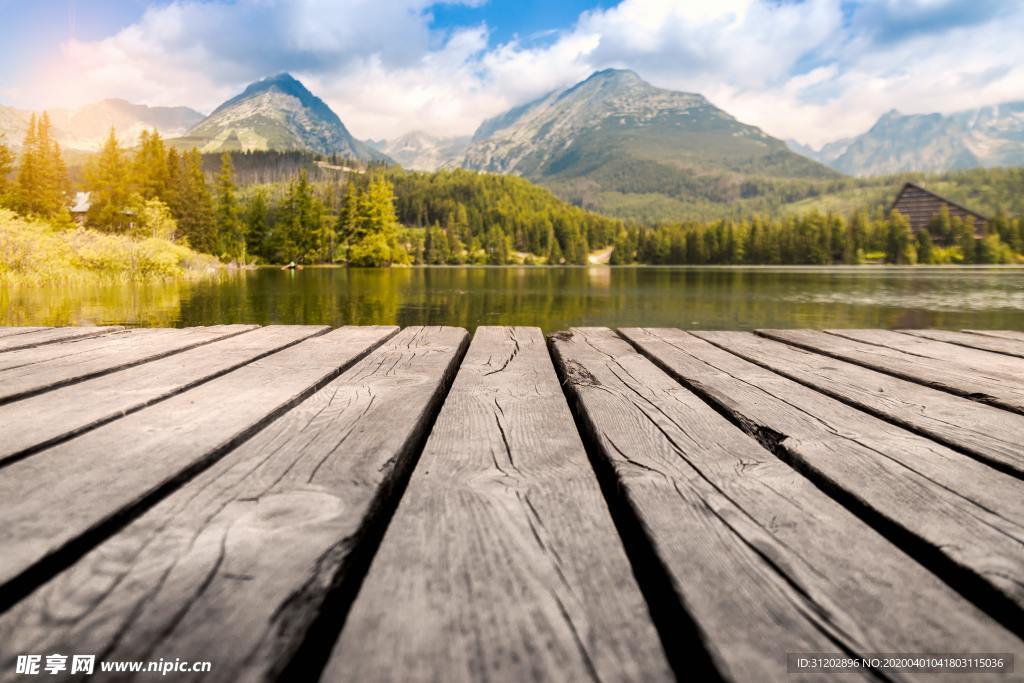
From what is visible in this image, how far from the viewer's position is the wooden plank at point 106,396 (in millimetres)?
1246

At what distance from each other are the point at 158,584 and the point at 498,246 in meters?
92.8

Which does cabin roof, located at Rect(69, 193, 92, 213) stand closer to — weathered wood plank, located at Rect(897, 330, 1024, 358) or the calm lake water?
the calm lake water

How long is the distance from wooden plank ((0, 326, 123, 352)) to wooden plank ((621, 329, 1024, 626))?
3164 millimetres

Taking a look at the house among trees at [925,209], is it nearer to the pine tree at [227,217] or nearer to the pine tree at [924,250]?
the pine tree at [924,250]

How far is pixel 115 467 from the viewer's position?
1.05m

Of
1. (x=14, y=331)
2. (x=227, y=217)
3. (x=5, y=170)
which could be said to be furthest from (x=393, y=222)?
(x=14, y=331)

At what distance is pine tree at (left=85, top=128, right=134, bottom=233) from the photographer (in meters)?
42.0

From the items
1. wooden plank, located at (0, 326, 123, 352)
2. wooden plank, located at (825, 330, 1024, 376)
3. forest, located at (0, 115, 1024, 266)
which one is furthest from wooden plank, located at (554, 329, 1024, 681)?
forest, located at (0, 115, 1024, 266)

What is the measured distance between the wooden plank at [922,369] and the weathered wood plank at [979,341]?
0.55 meters

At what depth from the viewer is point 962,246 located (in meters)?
83.2

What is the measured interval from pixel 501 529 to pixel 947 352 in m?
3.00

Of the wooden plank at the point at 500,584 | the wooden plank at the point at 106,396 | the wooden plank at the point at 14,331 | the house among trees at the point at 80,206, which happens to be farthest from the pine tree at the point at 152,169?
the wooden plank at the point at 500,584

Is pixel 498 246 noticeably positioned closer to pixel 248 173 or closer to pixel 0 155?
pixel 0 155

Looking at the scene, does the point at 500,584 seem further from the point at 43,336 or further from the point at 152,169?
the point at 152,169
